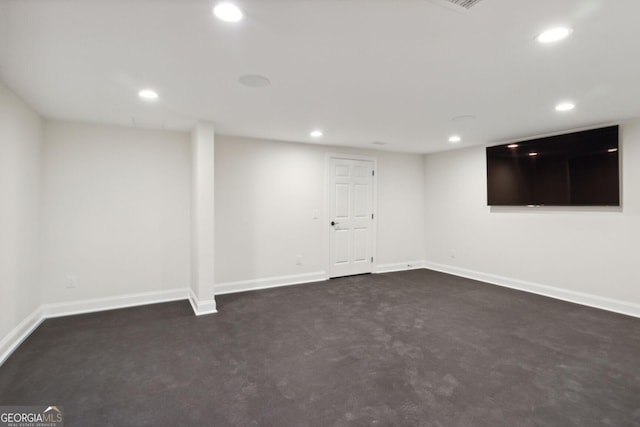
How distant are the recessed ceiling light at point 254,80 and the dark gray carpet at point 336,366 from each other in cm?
236

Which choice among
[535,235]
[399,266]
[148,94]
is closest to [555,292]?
[535,235]

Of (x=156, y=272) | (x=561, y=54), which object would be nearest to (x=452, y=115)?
(x=561, y=54)

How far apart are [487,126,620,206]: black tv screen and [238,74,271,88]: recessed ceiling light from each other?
4.13 metres

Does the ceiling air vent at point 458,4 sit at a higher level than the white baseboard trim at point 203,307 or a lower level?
higher

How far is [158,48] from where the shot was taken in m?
1.95

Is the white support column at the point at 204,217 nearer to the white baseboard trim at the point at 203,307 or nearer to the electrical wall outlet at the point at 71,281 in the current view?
the white baseboard trim at the point at 203,307

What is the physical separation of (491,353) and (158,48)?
11.7 ft

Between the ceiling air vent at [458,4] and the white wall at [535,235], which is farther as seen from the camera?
the white wall at [535,235]

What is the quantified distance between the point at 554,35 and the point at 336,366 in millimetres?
2751

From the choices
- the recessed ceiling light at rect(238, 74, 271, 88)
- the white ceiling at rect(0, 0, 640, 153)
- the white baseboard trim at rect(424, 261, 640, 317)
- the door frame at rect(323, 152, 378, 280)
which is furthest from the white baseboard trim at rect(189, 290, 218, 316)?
the white baseboard trim at rect(424, 261, 640, 317)

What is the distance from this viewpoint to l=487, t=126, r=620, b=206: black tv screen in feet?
12.3

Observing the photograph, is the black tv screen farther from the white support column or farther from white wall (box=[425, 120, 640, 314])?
the white support column

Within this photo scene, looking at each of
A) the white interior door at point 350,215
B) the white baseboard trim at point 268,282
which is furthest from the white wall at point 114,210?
the white interior door at point 350,215

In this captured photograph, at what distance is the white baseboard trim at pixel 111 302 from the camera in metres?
3.57
